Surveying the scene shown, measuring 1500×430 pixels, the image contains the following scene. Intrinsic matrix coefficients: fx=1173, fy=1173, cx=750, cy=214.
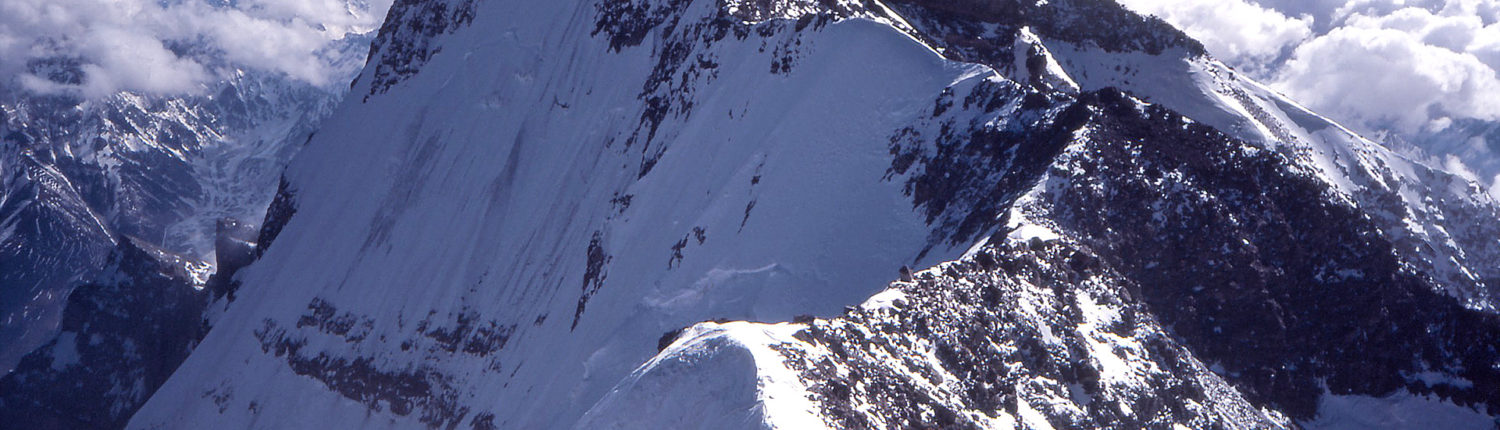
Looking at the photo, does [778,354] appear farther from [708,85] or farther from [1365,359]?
[708,85]

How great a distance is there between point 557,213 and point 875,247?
28136 millimetres

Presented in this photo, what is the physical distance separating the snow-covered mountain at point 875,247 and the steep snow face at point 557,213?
224 mm

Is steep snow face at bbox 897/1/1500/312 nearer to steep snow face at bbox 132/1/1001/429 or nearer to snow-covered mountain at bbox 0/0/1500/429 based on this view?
snow-covered mountain at bbox 0/0/1500/429

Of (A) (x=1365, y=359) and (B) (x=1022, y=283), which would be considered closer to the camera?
(B) (x=1022, y=283)

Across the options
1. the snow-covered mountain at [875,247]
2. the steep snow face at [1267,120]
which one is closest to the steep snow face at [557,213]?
the snow-covered mountain at [875,247]

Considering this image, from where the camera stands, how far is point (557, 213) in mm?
61125

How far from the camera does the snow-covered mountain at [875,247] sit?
26172 mm

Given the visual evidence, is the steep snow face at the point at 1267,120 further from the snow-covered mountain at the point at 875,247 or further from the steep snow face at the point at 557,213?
the steep snow face at the point at 557,213

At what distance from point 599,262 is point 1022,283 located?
24738mm

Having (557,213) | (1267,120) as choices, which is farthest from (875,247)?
(557,213)

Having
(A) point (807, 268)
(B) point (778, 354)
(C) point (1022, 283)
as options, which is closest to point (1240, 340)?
(C) point (1022, 283)

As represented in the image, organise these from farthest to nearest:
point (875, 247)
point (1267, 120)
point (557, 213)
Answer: point (557, 213) → point (1267, 120) → point (875, 247)

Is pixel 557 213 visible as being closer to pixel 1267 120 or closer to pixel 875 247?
pixel 875 247

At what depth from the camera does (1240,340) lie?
31766 mm
